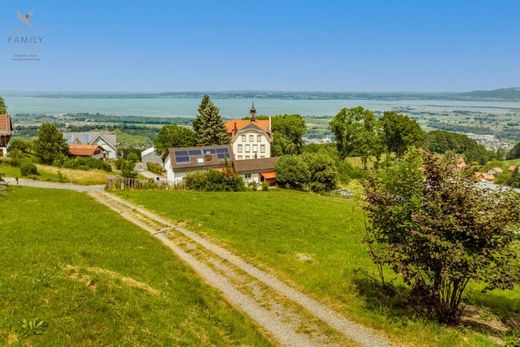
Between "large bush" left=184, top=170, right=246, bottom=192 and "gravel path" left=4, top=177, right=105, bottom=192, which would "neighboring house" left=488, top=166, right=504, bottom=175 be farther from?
"gravel path" left=4, top=177, right=105, bottom=192

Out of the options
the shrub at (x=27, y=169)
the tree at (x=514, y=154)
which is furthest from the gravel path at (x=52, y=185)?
→ the tree at (x=514, y=154)

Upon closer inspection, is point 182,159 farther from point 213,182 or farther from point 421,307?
point 421,307

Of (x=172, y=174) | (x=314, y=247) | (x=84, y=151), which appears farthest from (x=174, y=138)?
(x=314, y=247)

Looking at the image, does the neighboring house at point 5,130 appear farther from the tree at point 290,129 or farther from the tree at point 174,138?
the tree at point 290,129

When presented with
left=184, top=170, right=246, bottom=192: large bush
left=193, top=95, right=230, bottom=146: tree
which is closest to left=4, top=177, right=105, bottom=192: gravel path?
left=184, top=170, right=246, bottom=192: large bush

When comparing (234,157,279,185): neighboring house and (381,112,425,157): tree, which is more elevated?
(381,112,425,157): tree

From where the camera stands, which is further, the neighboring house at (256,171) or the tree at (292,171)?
the neighboring house at (256,171)

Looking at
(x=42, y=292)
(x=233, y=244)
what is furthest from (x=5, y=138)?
(x=42, y=292)
